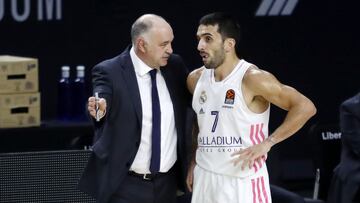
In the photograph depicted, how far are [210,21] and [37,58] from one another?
316cm

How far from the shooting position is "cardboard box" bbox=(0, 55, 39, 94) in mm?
9148

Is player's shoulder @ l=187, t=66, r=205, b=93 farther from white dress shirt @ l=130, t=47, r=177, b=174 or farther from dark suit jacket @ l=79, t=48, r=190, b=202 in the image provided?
dark suit jacket @ l=79, t=48, r=190, b=202

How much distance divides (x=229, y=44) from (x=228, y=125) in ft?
1.45

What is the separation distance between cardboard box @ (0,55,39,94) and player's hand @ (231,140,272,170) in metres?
2.58

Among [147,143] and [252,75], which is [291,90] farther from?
[147,143]

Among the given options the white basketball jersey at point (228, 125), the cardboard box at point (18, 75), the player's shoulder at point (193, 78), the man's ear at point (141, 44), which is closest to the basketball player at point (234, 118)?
the white basketball jersey at point (228, 125)

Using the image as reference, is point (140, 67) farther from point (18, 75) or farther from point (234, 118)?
point (18, 75)

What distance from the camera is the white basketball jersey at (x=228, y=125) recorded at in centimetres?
705

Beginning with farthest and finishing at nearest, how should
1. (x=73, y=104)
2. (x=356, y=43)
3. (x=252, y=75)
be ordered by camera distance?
(x=356, y=43) → (x=73, y=104) → (x=252, y=75)

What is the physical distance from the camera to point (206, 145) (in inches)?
283

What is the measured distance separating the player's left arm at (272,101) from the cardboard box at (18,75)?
2551 millimetres

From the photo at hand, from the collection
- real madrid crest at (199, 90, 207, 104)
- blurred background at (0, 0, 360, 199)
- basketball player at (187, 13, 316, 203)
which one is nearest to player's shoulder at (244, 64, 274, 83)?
basketball player at (187, 13, 316, 203)

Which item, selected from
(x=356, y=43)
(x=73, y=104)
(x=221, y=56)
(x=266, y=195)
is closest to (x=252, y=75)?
(x=221, y=56)

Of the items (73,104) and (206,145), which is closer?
(206,145)
